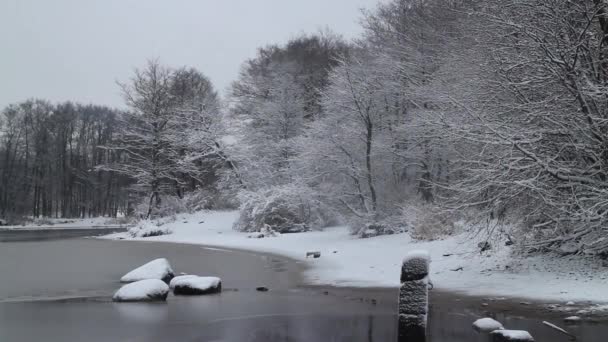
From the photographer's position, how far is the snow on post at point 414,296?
220 inches

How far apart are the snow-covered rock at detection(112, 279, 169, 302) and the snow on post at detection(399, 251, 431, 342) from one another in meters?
5.95

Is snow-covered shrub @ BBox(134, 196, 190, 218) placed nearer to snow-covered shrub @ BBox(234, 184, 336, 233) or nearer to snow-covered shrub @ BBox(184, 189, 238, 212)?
snow-covered shrub @ BBox(184, 189, 238, 212)

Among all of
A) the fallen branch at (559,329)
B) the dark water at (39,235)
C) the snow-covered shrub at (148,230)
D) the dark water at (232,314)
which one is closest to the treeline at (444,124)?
the fallen branch at (559,329)

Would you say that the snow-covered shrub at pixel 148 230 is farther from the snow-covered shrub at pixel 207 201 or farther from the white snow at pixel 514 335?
the white snow at pixel 514 335

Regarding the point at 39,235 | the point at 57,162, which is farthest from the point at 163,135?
the point at 57,162

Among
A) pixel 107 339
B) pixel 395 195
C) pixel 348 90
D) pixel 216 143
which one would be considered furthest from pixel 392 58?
pixel 107 339

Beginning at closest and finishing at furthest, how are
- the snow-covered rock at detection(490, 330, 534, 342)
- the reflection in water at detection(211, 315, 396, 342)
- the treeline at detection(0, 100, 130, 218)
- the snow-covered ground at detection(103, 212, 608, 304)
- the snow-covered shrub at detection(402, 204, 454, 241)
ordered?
the snow-covered rock at detection(490, 330, 534, 342) < the reflection in water at detection(211, 315, 396, 342) < the snow-covered ground at detection(103, 212, 608, 304) < the snow-covered shrub at detection(402, 204, 454, 241) < the treeline at detection(0, 100, 130, 218)

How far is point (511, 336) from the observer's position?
248 inches

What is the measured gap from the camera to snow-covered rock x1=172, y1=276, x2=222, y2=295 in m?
10.9

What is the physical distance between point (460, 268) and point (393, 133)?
10.6 metres

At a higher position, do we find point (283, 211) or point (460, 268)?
point (283, 211)

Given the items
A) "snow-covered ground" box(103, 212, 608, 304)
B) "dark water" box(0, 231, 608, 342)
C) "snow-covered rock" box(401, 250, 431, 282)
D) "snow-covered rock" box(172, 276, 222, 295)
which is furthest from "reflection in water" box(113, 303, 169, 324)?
"snow-covered rock" box(401, 250, 431, 282)

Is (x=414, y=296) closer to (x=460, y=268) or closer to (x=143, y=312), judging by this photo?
(x=143, y=312)

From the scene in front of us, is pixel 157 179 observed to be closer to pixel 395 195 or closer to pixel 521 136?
pixel 395 195
